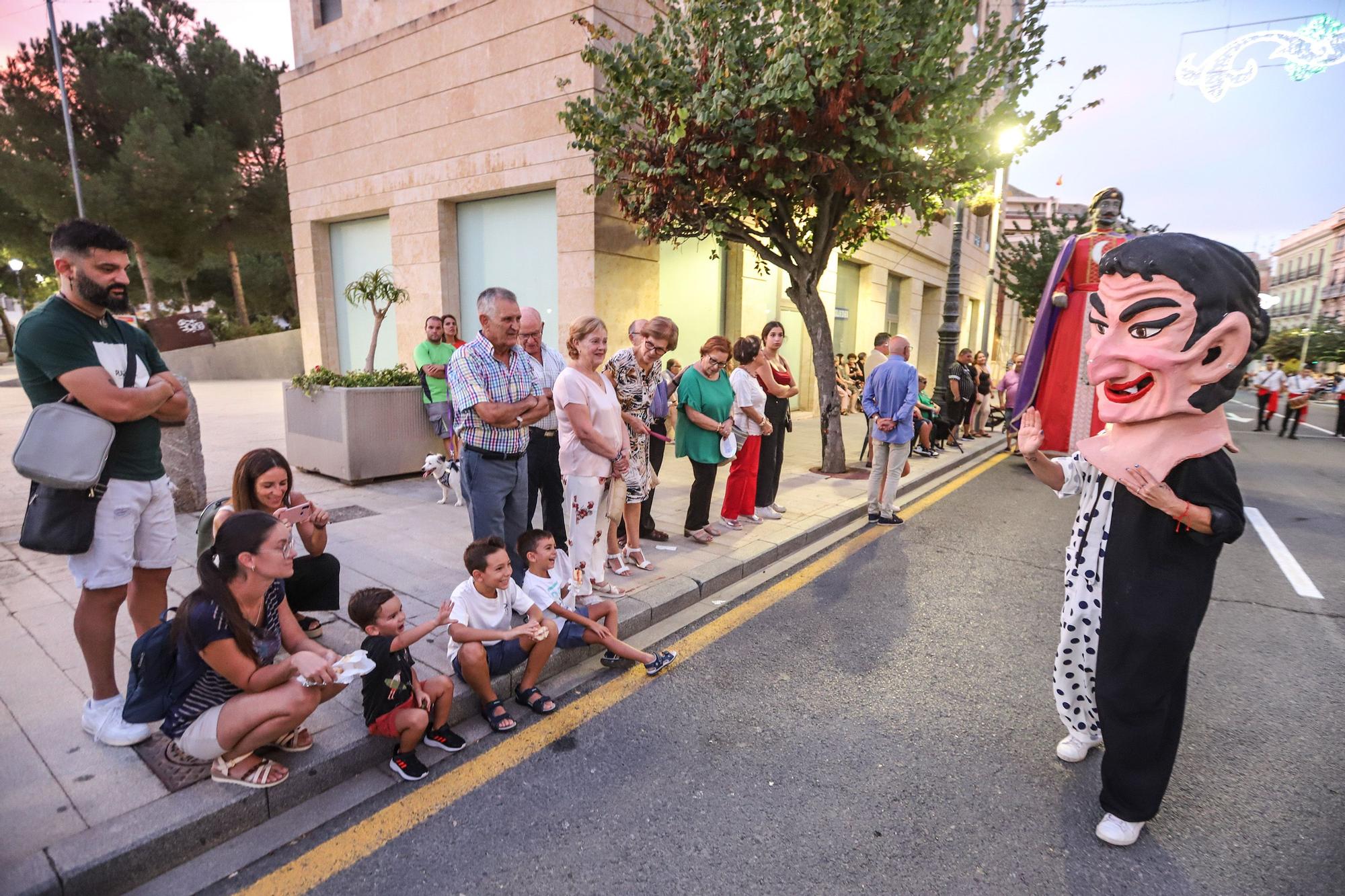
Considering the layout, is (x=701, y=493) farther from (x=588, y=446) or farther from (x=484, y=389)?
(x=484, y=389)

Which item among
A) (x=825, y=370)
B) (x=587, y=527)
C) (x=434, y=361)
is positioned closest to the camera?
(x=587, y=527)

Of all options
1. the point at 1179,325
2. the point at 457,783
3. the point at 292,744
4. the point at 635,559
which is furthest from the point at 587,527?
the point at 1179,325

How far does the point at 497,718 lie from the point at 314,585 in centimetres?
125

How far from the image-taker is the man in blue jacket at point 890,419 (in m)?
6.37

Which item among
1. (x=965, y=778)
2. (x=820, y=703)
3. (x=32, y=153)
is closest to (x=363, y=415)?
(x=820, y=703)

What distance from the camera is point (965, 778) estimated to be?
9.05 ft

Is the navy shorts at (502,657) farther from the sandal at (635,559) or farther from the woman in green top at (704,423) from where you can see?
the woman in green top at (704,423)

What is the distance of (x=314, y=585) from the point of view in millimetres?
3490

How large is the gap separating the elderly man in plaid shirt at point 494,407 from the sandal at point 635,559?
1.21 metres

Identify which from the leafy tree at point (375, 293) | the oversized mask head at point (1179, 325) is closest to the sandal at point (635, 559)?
the oversized mask head at point (1179, 325)

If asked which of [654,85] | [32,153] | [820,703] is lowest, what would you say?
[820,703]

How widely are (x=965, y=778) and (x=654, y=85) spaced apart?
22.5ft

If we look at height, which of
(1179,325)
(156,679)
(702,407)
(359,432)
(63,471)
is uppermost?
(1179,325)

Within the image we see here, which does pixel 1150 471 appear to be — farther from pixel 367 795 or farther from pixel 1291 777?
pixel 367 795
